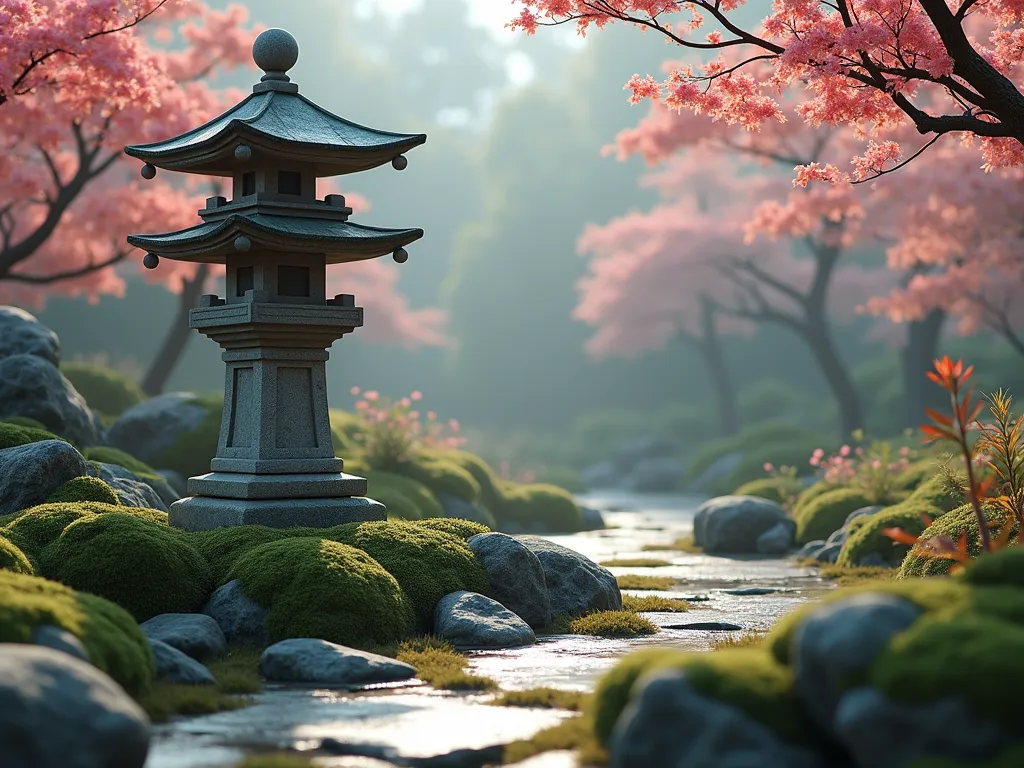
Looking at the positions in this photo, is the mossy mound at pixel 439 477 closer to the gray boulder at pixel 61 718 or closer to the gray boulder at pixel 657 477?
the gray boulder at pixel 61 718

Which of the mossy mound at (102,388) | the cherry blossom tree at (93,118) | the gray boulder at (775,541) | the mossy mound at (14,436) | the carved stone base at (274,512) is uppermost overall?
the cherry blossom tree at (93,118)

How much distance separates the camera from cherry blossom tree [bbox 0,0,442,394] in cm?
1315

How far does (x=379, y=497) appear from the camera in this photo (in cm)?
1638

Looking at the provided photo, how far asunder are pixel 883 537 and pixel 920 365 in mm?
14819

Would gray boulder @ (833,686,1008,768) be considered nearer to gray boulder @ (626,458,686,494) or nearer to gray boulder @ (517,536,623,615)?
gray boulder @ (517,536,623,615)

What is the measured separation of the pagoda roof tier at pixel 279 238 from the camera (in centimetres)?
1068

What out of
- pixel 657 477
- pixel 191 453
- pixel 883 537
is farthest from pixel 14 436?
pixel 657 477

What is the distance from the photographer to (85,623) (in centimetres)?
638

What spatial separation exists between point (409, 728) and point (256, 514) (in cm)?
462

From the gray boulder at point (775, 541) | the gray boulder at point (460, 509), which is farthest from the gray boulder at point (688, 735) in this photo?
the gray boulder at point (460, 509)

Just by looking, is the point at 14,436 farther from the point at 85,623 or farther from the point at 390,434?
the point at 390,434

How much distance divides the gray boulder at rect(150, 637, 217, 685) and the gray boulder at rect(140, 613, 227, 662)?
411mm

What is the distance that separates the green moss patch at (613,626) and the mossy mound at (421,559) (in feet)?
2.71

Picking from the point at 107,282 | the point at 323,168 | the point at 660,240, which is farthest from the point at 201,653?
the point at 660,240
